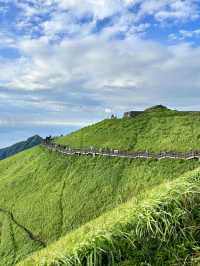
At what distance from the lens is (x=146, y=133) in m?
116

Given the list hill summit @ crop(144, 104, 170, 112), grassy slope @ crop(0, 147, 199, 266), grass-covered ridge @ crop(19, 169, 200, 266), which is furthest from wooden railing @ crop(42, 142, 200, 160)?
grass-covered ridge @ crop(19, 169, 200, 266)

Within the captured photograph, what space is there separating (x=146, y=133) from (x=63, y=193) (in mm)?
30400

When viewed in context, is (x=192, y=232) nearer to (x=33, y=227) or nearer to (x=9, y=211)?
(x=33, y=227)

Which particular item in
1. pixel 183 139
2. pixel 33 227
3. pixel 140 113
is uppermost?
pixel 140 113

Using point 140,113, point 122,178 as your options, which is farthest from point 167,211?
point 140,113

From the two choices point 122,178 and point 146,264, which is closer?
point 146,264

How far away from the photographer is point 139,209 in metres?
12.4

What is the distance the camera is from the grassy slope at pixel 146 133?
10175 cm

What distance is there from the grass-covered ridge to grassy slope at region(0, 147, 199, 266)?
59.2m

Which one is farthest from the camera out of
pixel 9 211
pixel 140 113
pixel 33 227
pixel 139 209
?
pixel 140 113

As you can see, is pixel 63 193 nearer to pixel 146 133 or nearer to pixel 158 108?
pixel 146 133

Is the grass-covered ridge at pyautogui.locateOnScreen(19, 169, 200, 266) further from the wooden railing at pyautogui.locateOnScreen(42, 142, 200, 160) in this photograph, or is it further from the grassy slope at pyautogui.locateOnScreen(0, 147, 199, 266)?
the wooden railing at pyautogui.locateOnScreen(42, 142, 200, 160)

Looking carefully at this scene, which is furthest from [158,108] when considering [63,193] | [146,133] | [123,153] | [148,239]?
[148,239]

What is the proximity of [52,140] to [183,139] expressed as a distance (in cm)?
5571
